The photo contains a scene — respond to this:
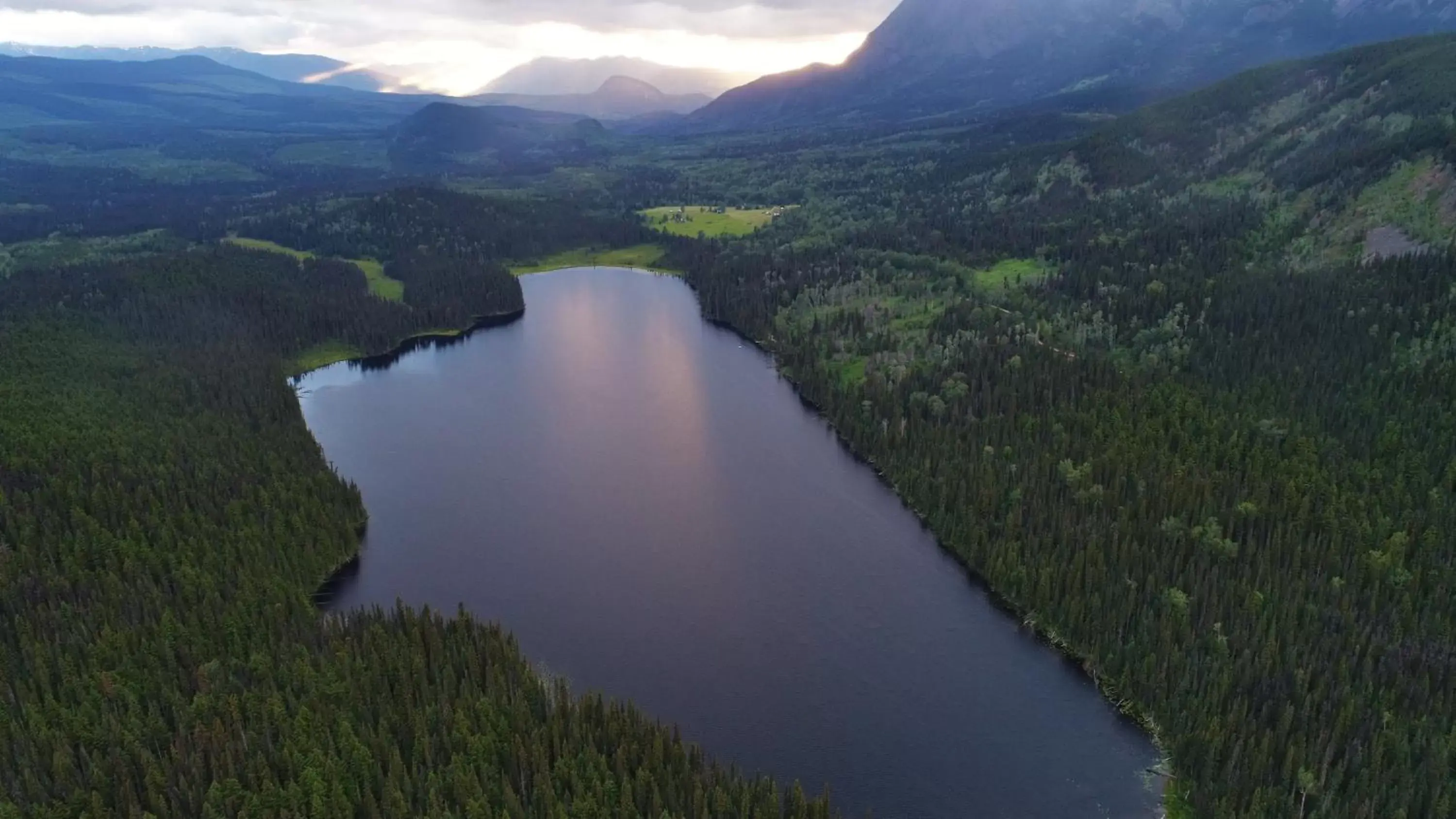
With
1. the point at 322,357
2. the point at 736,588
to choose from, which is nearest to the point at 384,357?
the point at 322,357

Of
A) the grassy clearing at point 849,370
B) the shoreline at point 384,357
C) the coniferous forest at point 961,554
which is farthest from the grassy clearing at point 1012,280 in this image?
the shoreline at point 384,357

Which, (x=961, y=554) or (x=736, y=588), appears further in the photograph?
(x=961, y=554)

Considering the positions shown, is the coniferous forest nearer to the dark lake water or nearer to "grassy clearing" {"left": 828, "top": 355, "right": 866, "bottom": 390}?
"grassy clearing" {"left": 828, "top": 355, "right": 866, "bottom": 390}

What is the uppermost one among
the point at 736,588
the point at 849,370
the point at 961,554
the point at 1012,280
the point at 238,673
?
the point at 1012,280

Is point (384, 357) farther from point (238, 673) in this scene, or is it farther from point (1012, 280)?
point (1012, 280)

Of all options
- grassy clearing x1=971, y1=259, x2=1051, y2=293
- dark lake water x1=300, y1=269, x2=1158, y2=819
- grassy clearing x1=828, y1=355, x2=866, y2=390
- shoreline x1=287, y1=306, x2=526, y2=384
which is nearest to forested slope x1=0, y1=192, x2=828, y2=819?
dark lake water x1=300, y1=269, x2=1158, y2=819

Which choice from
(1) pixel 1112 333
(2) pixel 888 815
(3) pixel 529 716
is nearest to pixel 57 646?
(3) pixel 529 716
